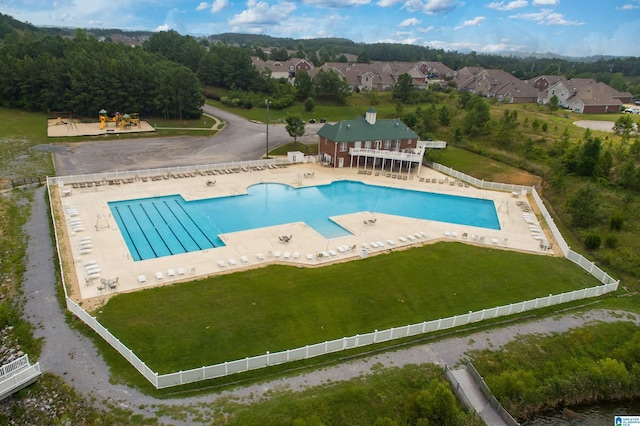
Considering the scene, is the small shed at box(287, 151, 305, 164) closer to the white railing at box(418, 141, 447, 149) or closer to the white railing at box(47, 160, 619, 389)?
the white railing at box(418, 141, 447, 149)

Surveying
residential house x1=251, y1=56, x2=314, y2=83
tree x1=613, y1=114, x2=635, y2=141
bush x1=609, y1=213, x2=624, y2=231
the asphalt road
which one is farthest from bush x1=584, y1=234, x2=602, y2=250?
residential house x1=251, y1=56, x2=314, y2=83

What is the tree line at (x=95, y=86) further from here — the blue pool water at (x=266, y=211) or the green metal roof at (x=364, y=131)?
the blue pool water at (x=266, y=211)

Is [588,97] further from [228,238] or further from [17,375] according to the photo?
[17,375]

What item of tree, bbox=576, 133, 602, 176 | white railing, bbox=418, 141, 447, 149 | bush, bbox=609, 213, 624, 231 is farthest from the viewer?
white railing, bbox=418, 141, 447, 149

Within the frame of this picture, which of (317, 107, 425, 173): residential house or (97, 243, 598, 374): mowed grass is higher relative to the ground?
(317, 107, 425, 173): residential house

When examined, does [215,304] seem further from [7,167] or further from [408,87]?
[408,87]

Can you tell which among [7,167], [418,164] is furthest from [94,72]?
[418,164]

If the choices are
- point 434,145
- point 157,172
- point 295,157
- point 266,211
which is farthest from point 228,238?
point 434,145
